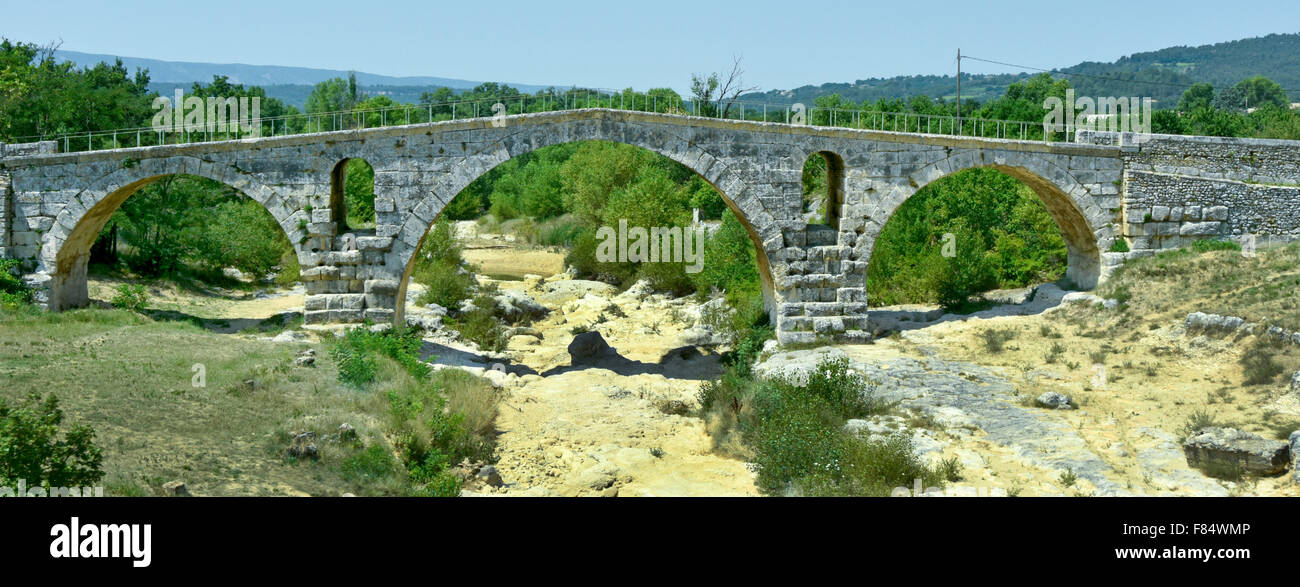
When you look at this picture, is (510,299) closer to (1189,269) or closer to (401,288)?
(401,288)

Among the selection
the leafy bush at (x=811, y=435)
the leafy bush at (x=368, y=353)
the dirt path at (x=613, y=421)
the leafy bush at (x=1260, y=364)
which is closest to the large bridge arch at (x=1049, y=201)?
the leafy bush at (x=811, y=435)

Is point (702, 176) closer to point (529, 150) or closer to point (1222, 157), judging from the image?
A: point (529, 150)

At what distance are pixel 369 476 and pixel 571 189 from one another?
41732mm

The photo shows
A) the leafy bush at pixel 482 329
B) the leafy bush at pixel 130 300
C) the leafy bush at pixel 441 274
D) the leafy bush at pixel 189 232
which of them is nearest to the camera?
the leafy bush at pixel 130 300

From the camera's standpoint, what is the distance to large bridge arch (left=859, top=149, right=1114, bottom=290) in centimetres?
2622

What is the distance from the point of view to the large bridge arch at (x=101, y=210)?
2514 cm

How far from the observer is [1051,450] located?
17141 millimetres

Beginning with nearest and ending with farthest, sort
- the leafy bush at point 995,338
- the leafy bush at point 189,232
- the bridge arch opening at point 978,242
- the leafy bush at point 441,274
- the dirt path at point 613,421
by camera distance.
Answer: the dirt path at point 613,421
the leafy bush at point 995,338
the bridge arch opening at point 978,242
the leafy bush at point 441,274
the leafy bush at point 189,232

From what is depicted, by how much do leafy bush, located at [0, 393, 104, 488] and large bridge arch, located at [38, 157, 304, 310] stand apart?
41.9ft

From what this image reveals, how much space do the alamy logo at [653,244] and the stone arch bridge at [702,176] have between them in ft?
38.2

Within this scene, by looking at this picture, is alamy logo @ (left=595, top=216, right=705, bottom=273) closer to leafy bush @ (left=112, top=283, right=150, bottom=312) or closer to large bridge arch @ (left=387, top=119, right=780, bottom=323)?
large bridge arch @ (left=387, top=119, right=780, bottom=323)

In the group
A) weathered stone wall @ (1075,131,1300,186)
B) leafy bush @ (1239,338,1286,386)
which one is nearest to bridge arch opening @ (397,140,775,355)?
weathered stone wall @ (1075,131,1300,186)

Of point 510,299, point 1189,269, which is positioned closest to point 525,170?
point 510,299

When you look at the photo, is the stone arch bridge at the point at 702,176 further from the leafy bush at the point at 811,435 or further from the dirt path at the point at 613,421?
the leafy bush at the point at 811,435
